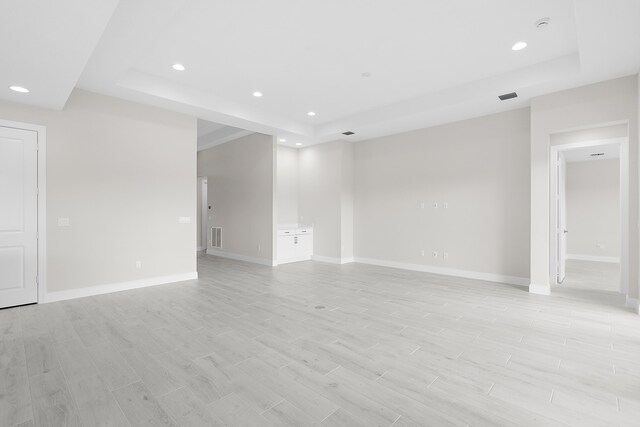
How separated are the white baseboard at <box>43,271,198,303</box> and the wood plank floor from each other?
0.23 m

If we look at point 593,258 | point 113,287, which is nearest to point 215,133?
point 113,287

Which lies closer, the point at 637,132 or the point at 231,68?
the point at 637,132

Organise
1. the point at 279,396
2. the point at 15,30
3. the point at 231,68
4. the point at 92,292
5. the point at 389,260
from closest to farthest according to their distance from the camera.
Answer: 1. the point at 279,396
2. the point at 15,30
3. the point at 231,68
4. the point at 92,292
5. the point at 389,260

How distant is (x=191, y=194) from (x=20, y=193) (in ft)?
7.32

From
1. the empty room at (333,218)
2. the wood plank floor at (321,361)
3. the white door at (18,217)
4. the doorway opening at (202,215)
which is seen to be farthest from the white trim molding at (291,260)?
the white door at (18,217)

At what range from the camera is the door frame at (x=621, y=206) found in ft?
14.0

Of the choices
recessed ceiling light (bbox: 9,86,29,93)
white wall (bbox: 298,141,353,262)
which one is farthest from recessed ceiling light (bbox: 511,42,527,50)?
recessed ceiling light (bbox: 9,86,29,93)

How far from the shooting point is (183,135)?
5.43 m

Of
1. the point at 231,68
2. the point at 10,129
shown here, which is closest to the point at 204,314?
the point at 231,68

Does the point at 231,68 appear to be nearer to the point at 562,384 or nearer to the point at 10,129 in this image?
the point at 10,129

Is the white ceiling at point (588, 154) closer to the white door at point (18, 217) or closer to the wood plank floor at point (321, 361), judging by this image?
the wood plank floor at point (321, 361)

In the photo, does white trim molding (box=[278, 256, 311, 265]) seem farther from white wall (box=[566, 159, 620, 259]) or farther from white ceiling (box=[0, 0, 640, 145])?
white wall (box=[566, 159, 620, 259])

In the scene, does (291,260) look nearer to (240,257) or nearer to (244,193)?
(240,257)

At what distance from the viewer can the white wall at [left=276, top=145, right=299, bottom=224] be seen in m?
8.09
